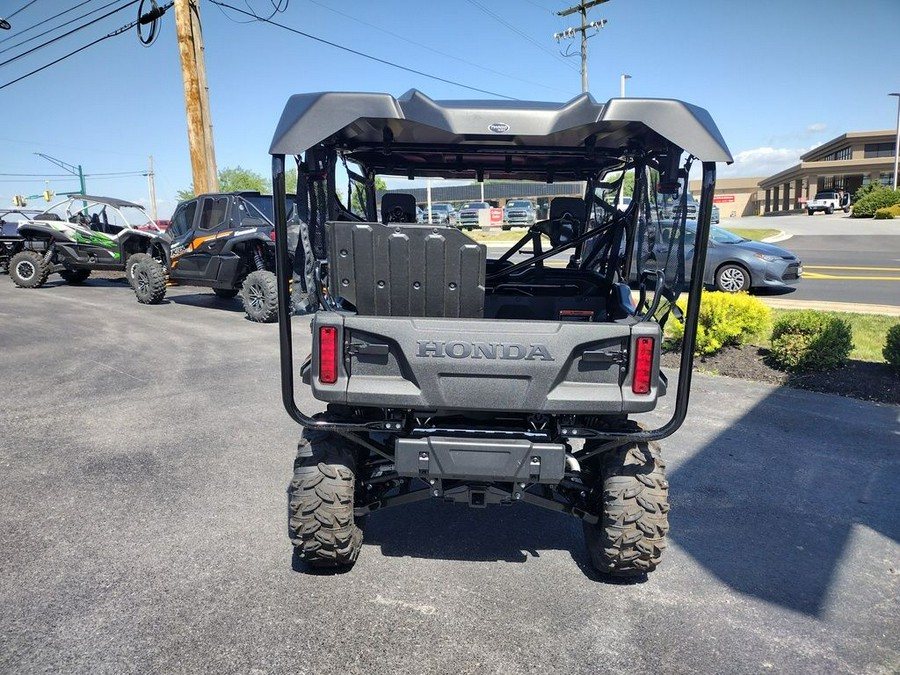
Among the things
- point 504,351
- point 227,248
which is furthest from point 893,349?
point 227,248

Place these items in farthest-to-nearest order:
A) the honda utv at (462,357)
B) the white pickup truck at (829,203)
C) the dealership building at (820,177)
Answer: the dealership building at (820,177) < the white pickup truck at (829,203) < the honda utv at (462,357)

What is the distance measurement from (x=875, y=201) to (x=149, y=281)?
4258 centimetres

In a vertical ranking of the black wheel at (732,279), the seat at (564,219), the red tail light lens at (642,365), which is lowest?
the black wheel at (732,279)

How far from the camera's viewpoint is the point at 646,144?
11.9 ft

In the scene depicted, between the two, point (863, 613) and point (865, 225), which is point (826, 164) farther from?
point (863, 613)

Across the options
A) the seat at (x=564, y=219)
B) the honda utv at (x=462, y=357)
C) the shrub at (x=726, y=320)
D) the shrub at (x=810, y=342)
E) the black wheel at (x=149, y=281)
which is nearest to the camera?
the honda utv at (x=462, y=357)

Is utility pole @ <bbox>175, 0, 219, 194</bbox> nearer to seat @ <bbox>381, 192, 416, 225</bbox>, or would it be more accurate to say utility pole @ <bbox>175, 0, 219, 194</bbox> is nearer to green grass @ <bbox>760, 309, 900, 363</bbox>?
seat @ <bbox>381, 192, 416, 225</bbox>

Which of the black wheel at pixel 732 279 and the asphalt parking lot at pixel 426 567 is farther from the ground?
the black wheel at pixel 732 279

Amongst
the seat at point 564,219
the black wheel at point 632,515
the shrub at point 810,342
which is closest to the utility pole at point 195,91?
the seat at point 564,219

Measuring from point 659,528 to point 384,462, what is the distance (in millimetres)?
1431

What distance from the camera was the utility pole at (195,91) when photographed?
14.1m

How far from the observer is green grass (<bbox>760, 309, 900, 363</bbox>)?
7539 mm

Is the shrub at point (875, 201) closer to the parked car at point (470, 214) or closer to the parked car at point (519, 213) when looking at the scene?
the parked car at point (519, 213)

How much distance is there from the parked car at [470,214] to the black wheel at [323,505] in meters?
2.15
